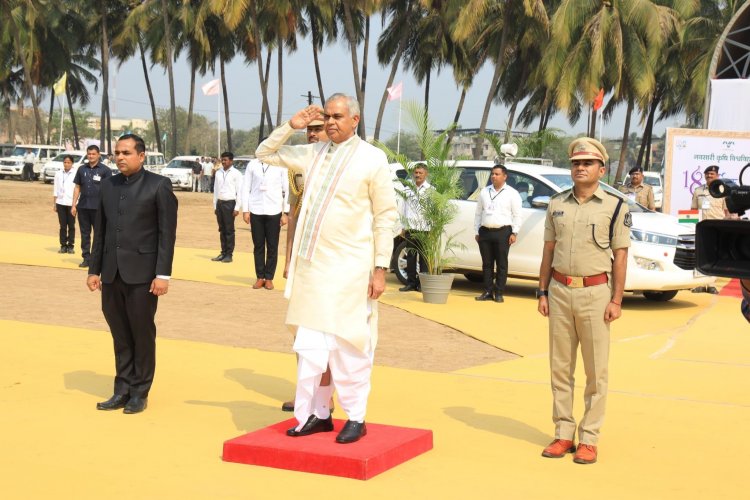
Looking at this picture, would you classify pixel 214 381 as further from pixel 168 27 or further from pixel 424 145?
pixel 168 27

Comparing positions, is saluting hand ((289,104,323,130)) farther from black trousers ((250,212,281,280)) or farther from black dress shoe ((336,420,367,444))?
black trousers ((250,212,281,280))

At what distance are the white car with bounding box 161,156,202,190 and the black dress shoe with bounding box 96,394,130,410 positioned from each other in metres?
39.9

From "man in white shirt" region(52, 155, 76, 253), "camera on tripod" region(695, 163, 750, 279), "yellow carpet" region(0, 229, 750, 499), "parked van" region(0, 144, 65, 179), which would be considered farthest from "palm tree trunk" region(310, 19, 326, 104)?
"camera on tripod" region(695, 163, 750, 279)

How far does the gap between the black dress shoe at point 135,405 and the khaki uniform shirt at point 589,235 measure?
9.38 ft

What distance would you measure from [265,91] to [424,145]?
37.9m

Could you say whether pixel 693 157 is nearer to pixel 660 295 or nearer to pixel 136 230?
pixel 660 295

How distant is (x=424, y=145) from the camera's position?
13.8 metres

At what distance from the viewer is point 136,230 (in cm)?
723

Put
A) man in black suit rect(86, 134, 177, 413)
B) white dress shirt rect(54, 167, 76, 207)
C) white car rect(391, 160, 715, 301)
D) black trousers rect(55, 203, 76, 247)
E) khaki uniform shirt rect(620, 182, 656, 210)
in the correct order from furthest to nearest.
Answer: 1. black trousers rect(55, 203, 76, 247)
2. white dress shirt rect(54, 167, 76, 207)
3. khaki uniform shirt rect(620, 182, 656, 210)
4. white car rect(391, 160, 715, 301)
5. man in black suit rect(86, 134, 177, 413)

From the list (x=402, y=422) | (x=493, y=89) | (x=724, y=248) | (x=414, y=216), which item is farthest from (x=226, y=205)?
(x=493, y=89)

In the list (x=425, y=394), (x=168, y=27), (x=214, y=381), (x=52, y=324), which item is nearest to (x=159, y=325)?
(x=52, y=324)

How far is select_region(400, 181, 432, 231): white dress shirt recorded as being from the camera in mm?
13750

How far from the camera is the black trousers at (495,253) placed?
13.4m

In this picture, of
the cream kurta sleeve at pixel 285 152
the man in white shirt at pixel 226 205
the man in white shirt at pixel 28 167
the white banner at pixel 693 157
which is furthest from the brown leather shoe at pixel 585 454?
the man in white shirt at pixel 28 167
